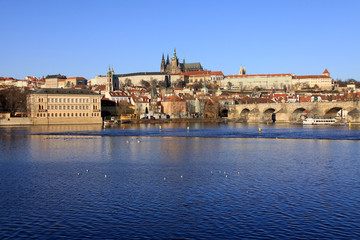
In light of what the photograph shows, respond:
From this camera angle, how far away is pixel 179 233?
1107 centimetres

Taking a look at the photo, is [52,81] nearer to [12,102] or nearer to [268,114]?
[12,102]

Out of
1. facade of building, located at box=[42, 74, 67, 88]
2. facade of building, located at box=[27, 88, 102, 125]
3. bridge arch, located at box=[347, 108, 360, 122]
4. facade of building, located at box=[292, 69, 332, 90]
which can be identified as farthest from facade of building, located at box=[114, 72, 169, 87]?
bridge arch, located at box=[347, 108, 360, 122]

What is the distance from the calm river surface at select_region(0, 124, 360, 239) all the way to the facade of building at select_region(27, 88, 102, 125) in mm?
52583

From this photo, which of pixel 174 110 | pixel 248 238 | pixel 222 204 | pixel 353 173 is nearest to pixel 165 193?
pixel 222 204

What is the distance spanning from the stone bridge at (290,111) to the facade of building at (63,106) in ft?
93.7

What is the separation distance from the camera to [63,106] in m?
78.2

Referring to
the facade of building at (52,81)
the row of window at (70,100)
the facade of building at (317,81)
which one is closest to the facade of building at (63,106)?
the row of window at (70,100)

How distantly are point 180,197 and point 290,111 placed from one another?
6575 cm

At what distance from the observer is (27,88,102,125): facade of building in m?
A: 75.2

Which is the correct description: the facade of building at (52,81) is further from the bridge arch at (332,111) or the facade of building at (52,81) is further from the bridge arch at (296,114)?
the bridge arch at (332,111)

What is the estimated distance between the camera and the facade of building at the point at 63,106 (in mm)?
75250

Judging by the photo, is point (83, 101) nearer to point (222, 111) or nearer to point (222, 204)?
point (222, 111)

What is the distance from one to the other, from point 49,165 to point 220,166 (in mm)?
8557

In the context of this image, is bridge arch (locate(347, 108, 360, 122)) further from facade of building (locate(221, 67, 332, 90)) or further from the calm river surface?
facade of building (locate(221, 67, 332, 90))
